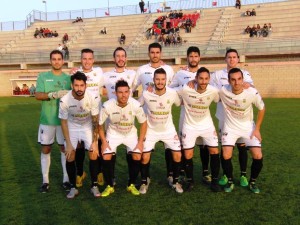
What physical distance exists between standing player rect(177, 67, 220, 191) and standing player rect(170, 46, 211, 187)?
0.27m

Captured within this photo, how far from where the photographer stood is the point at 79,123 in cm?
573

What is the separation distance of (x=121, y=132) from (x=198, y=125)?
1307 mm

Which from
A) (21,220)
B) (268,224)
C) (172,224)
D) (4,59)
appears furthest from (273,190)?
(4,59)

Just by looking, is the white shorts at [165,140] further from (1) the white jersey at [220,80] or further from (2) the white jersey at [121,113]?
(1) the white jersey at [220,80]

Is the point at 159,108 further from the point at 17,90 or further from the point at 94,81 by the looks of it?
the point at 17,90

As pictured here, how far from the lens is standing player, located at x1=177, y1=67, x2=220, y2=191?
575 centimetres

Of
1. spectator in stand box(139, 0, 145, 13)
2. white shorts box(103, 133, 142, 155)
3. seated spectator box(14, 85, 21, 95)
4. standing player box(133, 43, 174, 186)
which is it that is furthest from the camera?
spectator in stand box(139, 0, 145, 13)

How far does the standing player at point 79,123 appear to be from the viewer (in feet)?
18.0

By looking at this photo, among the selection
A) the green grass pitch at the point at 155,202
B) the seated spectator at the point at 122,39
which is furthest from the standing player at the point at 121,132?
the seated spectator at the point at 122,39

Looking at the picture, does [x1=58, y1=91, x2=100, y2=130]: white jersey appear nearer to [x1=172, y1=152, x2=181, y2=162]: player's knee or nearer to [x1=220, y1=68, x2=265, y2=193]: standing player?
[x1=172, y1=152, x2=181, y2=162]: player's knee

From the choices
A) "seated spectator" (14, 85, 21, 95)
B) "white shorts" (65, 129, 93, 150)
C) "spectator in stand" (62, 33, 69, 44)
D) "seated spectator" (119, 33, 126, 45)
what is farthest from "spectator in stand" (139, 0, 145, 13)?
"white shorts" (65, 129, 93, 150)

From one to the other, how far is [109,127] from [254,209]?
8.55 ft

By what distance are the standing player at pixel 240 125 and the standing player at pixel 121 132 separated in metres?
1.39

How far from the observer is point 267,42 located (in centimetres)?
2670
